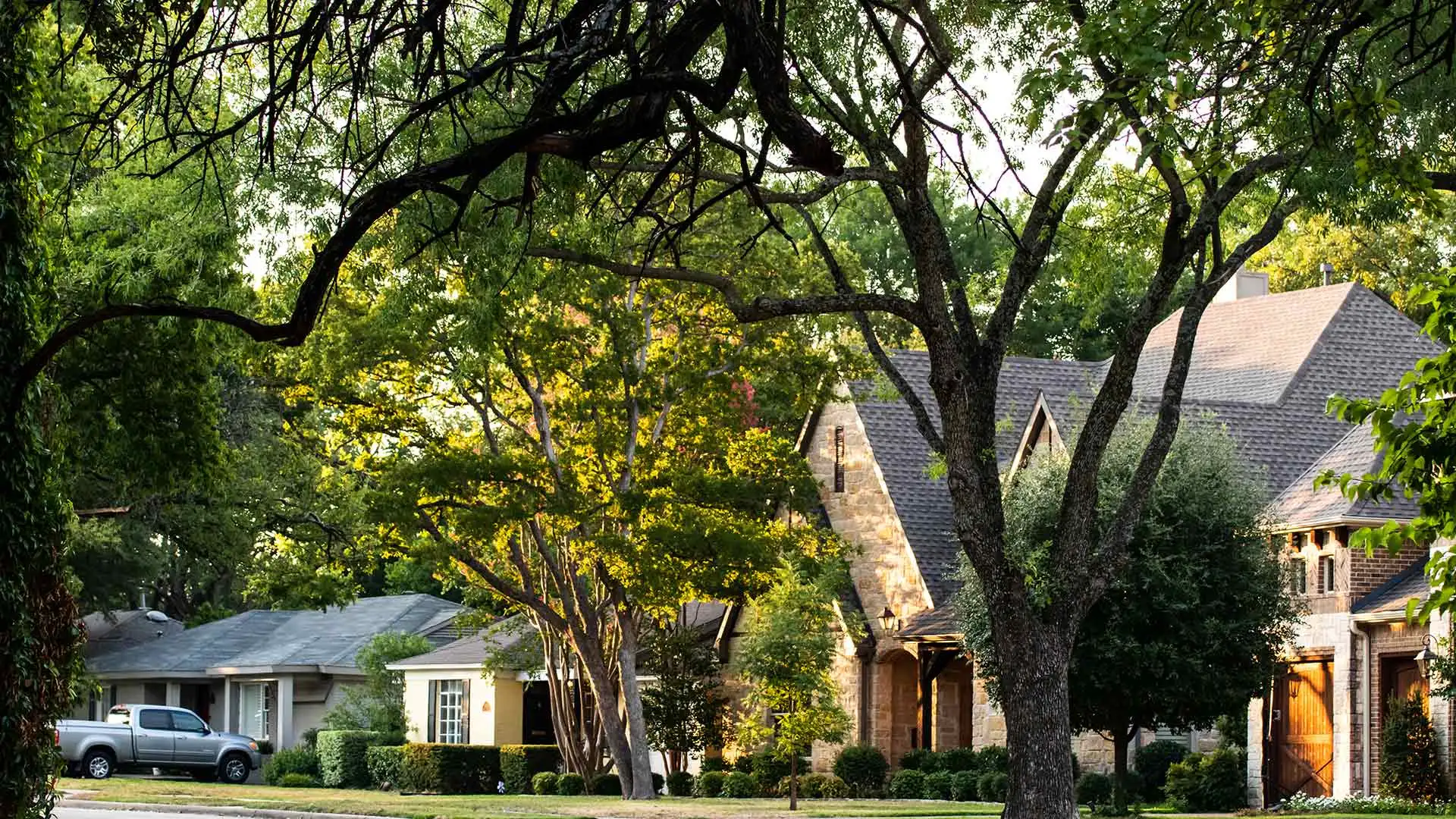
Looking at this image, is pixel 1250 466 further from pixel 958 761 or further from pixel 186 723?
pixel 186 723

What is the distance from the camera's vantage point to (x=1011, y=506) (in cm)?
2831

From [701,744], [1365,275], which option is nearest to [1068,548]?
[701,744]

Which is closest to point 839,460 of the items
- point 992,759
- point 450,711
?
point 992,759

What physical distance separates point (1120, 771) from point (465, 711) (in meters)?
22.6

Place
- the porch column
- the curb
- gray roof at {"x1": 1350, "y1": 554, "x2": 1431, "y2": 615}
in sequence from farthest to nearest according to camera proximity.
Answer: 1. the porch column
2. gray roof at {"x1": 1350, "y1": 554, "x2": 1431, "y2": 615}
3. the curb

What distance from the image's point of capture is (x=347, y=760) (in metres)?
43.5

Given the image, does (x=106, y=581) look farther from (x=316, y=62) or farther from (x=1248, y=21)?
(x=1248, y=21)

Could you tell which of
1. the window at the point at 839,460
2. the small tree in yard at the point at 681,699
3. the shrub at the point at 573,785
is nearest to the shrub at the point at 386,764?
the shrub at the point at 573,785

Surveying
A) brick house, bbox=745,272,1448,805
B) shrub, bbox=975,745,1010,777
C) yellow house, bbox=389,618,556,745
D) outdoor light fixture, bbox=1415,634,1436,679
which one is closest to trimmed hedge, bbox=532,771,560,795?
brick house, bbox=745,272,1448,805

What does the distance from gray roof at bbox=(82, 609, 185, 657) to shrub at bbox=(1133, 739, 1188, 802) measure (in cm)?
3252

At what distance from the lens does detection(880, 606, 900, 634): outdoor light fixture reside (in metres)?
36.8

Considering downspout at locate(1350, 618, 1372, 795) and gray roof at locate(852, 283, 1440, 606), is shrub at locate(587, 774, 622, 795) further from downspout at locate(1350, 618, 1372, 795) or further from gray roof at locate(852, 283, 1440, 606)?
downspout at locate(1350, 618, 1372, 795)

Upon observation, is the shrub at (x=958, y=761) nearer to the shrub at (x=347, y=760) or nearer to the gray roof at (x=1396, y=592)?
the gray roof at (x=1396, y=592)

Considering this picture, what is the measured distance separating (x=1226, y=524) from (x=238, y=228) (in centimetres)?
1381
